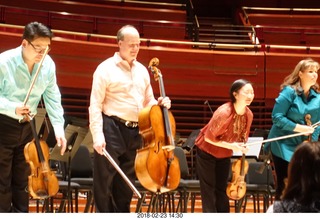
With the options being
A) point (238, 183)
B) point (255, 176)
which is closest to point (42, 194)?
point (238, 183)

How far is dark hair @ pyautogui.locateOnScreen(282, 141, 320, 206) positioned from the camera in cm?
196

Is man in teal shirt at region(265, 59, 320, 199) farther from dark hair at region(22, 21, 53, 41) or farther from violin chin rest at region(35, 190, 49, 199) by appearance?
dark hair at region(22, 21, 53, 41)

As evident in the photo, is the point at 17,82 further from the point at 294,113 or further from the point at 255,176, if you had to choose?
the point at 255,176

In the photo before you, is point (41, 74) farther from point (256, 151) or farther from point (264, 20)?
point (264, 20)

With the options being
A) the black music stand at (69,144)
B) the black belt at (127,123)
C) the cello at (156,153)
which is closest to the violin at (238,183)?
the cello at (156,153)

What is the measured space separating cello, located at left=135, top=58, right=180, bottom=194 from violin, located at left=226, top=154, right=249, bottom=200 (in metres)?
0.90

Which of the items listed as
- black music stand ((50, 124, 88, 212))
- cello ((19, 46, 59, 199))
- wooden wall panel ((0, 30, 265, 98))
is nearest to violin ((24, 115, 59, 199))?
cello ((19, 46, 59, 199))

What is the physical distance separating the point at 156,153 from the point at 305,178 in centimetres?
176

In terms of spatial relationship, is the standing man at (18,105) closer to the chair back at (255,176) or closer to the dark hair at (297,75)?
the dark hair at (297,75)

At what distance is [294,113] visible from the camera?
4.38 meters

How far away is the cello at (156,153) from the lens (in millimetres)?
3607

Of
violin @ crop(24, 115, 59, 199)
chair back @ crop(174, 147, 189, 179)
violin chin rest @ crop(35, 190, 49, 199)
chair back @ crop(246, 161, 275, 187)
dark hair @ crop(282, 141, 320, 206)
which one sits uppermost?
dark hair @ crop(282, 141, 320, 206)

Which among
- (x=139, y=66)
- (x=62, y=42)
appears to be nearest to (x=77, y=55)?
(x=62, y=42)

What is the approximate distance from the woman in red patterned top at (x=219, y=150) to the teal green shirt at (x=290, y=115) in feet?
0.80
